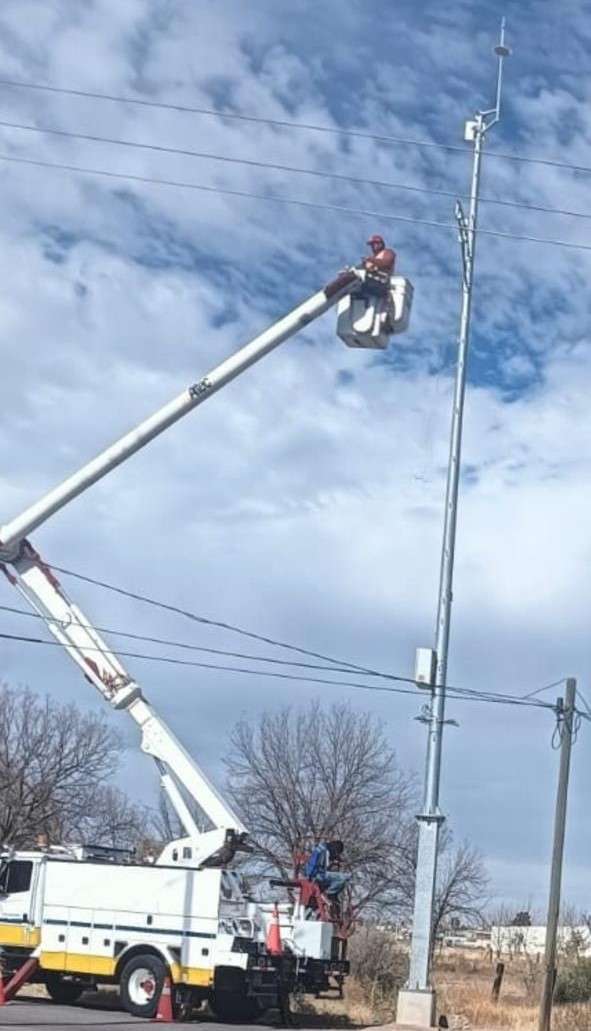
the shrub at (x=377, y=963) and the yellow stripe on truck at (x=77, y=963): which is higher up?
the yellow stripe on truck at (x=77, y=963)

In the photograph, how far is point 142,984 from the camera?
22391mm

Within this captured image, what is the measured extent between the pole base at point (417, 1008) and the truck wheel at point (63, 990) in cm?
533

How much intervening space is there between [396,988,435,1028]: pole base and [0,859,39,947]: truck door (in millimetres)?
6036

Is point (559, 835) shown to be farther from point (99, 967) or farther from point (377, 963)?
point (99, 967)

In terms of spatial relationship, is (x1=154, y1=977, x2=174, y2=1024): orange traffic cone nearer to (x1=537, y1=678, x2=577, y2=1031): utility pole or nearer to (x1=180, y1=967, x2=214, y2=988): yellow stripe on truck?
(x1=180, y1=967, x2=214, y2=988): yellow stripe on truck

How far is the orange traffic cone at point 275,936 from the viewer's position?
22.2 meters

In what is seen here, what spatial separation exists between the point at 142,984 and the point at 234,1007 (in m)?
1.58

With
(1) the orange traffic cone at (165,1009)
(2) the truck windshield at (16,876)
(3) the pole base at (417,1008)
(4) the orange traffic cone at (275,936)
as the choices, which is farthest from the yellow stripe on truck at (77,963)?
(3) the pole base at (417,1008)

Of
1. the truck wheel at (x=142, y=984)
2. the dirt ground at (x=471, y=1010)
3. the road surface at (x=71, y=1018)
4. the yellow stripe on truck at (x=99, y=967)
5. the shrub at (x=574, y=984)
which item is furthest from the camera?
the shrub at (x=574, y=984)

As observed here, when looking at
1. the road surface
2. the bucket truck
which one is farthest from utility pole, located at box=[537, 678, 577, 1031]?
the road surface

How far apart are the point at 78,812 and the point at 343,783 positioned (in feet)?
32.3

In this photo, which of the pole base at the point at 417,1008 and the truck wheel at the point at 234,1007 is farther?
the pole base at the point at 417,1008

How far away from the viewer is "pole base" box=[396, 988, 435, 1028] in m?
22.8

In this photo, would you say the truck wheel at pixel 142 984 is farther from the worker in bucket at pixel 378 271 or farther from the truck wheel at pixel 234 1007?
the worker in bucket at pixel 378 271
